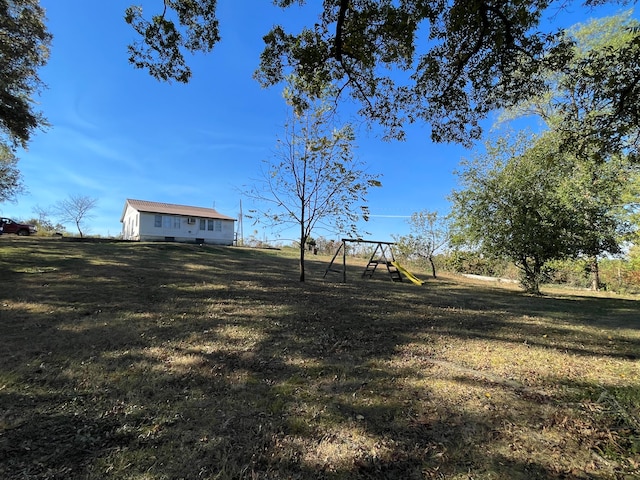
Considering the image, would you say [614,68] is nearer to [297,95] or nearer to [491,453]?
[297,95]

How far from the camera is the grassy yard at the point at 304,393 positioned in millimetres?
2111

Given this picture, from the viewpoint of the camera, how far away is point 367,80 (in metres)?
6.21

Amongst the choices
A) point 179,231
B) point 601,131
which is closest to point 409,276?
point 601,131

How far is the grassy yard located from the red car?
25.7m

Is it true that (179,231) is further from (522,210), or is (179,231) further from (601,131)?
(601,131)

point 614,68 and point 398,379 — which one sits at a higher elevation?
point 614,68

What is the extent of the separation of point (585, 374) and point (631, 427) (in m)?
1.19

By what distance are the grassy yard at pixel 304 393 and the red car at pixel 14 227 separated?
25705 millimetres

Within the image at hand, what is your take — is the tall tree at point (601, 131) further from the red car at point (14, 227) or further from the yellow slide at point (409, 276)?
the red car at point (14, 227)

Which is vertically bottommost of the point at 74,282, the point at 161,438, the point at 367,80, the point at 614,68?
the point at 161,438

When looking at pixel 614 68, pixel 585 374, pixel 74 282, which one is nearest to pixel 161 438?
pixel 585 374

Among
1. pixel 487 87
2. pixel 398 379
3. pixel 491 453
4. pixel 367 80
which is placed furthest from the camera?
pixel 367 80

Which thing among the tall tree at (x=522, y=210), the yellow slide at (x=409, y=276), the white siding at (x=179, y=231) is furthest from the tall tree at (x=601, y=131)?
the white siding at (x=179, y=231)

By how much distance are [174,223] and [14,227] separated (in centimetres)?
1120
